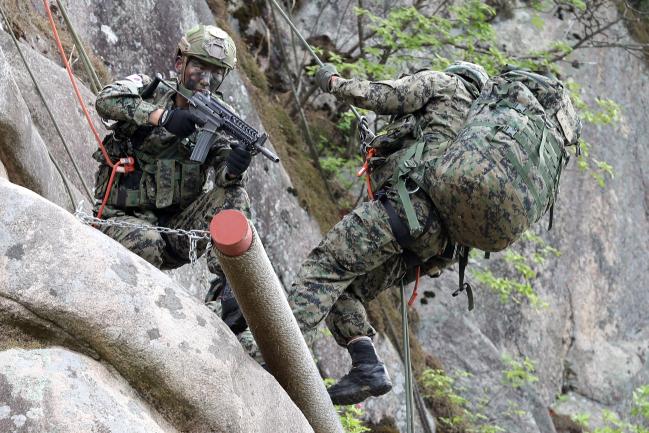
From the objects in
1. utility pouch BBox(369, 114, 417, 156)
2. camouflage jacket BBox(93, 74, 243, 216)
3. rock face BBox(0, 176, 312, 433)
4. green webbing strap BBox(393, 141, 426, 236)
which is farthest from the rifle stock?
rock face BBox(0, 176, 312, 433)

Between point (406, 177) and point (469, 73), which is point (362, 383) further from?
point (469, 73)

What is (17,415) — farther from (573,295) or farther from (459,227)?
(573,295)

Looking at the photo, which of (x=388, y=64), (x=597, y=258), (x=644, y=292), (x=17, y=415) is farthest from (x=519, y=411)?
(x=17, y=415)

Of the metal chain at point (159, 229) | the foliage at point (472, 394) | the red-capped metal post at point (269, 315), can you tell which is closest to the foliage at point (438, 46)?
the foliage at point (472, 394)

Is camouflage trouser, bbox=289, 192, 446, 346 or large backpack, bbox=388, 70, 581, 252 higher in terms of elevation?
large backpack, bbox=388, 70, 581, 252

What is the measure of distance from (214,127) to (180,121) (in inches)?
8.8

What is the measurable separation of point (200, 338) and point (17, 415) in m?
1.02

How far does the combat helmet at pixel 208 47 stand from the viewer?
6195 millimetres

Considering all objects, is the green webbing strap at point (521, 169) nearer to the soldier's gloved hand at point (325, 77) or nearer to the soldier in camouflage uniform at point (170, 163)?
the soldier's gloved hand at point (325, 77)

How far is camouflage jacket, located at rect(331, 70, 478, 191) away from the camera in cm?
581

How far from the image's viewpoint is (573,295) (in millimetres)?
16875

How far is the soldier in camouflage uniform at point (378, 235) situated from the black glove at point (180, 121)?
2.95ft

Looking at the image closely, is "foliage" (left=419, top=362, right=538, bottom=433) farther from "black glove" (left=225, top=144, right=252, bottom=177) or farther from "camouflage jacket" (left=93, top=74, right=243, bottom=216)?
"black glove" (left=225, top=144, right=252, bottom=177)

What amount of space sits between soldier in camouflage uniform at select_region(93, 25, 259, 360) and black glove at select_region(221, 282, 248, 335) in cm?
41
